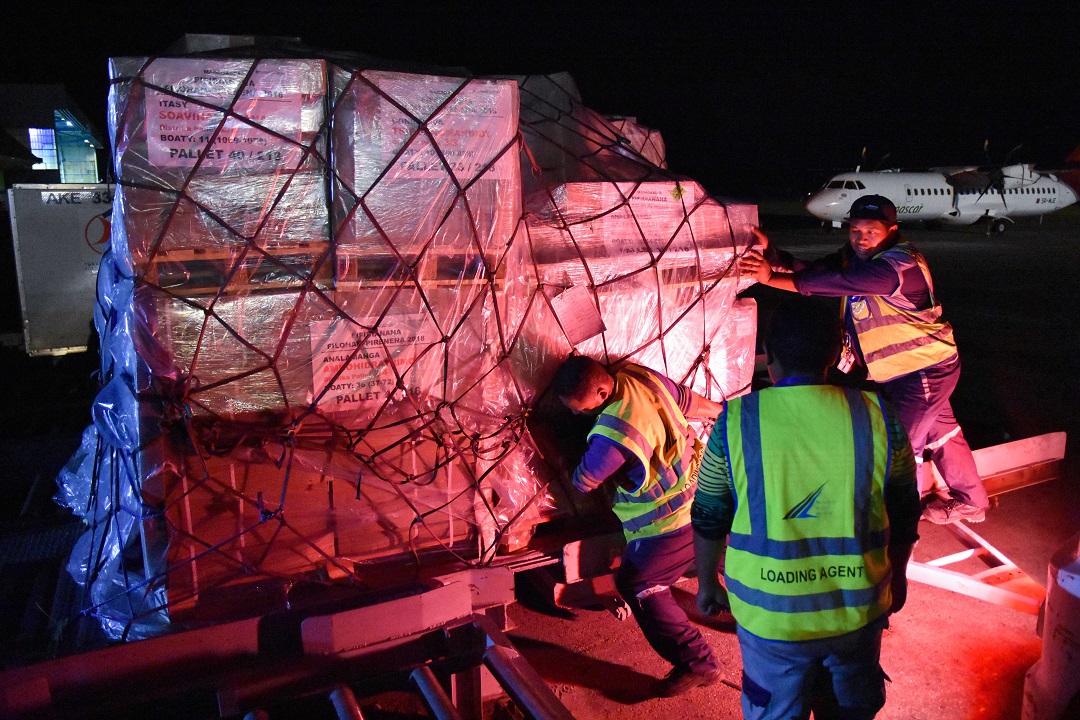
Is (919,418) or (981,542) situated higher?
(919,418)

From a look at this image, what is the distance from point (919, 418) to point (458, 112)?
287cm

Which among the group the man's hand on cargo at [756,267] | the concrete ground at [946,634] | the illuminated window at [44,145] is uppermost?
the illuminated window at [44,145]

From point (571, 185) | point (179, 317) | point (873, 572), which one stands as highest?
point (571, 185)

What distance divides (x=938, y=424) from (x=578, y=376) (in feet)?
7.82

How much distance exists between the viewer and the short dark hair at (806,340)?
2.30 metres

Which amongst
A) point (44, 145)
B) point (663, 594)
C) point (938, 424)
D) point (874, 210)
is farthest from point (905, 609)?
point (44, 145)

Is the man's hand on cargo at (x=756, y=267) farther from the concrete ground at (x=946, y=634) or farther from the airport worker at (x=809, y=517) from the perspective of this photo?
the concrete ground at (x=946, y=634)

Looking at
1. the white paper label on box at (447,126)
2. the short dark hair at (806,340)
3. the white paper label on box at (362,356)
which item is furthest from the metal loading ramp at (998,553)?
the white paper label on box at (447,126)

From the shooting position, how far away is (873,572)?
7.55 ft

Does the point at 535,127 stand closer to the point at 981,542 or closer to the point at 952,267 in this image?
the point at 981,542

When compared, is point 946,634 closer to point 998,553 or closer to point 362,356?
point 998,553

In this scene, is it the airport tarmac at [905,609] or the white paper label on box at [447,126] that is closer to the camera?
the white paper label on box at [447,126]

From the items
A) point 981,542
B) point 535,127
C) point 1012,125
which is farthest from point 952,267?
point 1012,125

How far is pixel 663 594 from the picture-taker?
3371 mm
